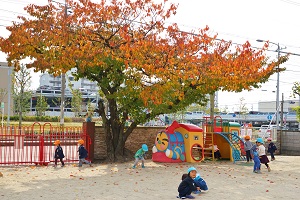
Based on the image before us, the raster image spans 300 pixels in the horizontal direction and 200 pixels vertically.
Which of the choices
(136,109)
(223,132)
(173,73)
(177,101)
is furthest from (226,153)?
(173,73)

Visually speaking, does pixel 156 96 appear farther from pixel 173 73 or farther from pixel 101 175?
pixel 101 175

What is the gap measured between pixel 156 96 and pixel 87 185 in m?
4.37

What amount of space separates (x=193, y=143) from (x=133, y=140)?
A: 3.36m

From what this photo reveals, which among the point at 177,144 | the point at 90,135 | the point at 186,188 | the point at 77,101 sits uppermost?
the point at 77,101

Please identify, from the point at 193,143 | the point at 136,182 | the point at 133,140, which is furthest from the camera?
the point at 133,140

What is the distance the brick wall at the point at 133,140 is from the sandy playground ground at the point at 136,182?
142 cm

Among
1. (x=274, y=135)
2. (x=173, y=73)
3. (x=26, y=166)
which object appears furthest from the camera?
(x=274, y=135)

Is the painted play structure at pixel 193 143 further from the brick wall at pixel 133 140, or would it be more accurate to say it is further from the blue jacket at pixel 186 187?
the blue jacket at pixel 186 187

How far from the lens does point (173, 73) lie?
558 inches

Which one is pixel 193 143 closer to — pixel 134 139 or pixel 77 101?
pixel 134 139

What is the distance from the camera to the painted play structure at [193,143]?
17.4 m

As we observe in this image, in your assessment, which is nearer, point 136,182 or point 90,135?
point 136,182

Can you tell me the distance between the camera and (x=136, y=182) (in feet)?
38.8

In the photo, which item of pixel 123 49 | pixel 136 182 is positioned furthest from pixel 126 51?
pixel 136 182
